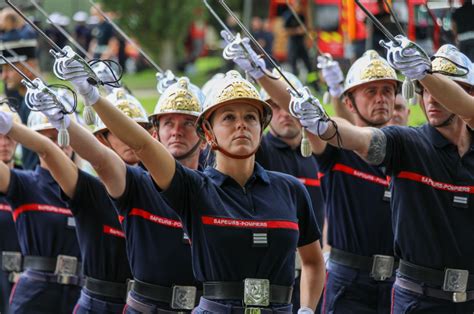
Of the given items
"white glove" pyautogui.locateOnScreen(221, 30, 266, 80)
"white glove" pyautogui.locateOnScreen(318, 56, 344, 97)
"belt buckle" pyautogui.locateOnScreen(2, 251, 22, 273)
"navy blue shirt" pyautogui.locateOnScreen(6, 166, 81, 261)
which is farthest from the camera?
"belt buckle" pyautogui.locateOnScreen(2, 251, 22, 273)

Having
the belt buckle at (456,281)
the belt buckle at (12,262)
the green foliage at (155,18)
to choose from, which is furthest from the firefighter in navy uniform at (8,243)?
the green foliage at (155,18)

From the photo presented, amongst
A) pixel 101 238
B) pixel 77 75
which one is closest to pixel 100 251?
pixel 101 238

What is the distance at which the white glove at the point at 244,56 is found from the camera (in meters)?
8.29

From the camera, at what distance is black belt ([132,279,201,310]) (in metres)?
7.52

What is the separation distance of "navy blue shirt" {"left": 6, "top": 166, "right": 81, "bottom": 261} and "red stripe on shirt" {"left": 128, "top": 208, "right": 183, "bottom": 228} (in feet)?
5.71

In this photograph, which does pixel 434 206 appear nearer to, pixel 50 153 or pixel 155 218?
pixel 155 218

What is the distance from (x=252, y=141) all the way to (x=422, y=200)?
1253 mm

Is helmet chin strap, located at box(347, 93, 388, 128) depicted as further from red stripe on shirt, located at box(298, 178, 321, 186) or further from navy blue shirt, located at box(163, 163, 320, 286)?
navy blue shirt, located at box(163, 163, 320, 286)

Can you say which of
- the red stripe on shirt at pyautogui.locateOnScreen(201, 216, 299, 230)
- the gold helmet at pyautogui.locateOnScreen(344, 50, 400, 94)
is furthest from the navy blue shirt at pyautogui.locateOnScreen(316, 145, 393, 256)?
the red stripe on shirt at pyautogui.locateOnScreen(201, 216, 299, 230)

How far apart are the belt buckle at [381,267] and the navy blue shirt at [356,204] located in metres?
0.06

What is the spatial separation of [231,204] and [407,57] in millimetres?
1167

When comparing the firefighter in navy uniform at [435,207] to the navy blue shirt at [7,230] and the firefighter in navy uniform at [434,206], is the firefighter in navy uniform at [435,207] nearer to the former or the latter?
the firefighter in navy uniform at [434,206]

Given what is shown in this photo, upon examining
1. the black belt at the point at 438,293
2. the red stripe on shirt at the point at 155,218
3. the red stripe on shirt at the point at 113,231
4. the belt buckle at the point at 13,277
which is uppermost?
the red stripe on shirt at the point at 155,218

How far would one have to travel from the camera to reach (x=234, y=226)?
646 centimetres
